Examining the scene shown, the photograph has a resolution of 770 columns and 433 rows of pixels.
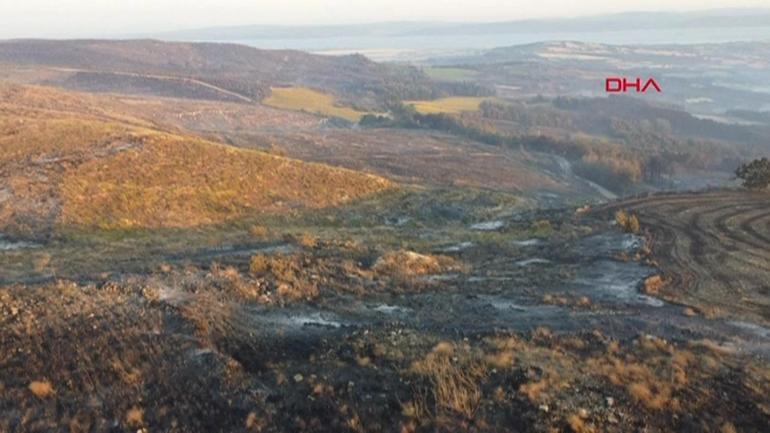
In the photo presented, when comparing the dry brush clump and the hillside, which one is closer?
the dry brush clump

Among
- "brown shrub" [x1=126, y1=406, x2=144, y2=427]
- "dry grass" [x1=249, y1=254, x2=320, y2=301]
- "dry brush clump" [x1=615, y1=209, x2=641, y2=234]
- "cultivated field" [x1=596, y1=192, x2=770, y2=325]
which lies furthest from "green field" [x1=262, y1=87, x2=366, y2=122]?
"brown shrub" [x1=126, y1=406, x2=144, y2=427]

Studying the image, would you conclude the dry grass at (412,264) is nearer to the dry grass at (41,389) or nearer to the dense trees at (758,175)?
the dry grass at (41,389)

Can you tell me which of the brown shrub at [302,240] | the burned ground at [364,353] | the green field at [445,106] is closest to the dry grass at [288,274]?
the burned ground at [364,353]

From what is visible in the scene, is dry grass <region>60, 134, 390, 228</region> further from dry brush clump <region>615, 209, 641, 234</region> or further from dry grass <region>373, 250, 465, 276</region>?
dry brush clump <region>615, 209, 641, 234</region>

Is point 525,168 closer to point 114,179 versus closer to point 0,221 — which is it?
point 114,179

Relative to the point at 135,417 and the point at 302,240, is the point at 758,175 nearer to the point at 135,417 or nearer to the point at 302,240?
the point at 302,240
